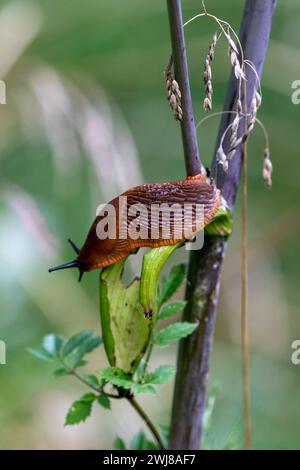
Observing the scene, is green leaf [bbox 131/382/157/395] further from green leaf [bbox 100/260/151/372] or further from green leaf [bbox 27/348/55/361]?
green leaf [bbox 27/348/55/361]

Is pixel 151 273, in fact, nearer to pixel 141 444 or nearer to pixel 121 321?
pixel 121 321

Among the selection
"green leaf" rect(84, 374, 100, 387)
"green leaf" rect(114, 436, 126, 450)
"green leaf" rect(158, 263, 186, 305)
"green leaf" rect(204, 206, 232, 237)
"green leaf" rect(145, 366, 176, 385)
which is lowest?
"green leaf" rect(114, 436, 126, 450)

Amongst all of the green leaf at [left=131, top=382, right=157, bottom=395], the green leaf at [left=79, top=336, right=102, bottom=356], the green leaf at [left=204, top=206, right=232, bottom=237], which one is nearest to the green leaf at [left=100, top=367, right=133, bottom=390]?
the green leaf at [left=131, top=382, right=157, bottom=395]

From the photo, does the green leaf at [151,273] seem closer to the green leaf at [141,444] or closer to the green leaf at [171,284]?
the green leaf at [171,284]

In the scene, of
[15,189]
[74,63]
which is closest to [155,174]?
[74,63]

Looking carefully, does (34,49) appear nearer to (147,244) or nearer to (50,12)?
(50,12)
